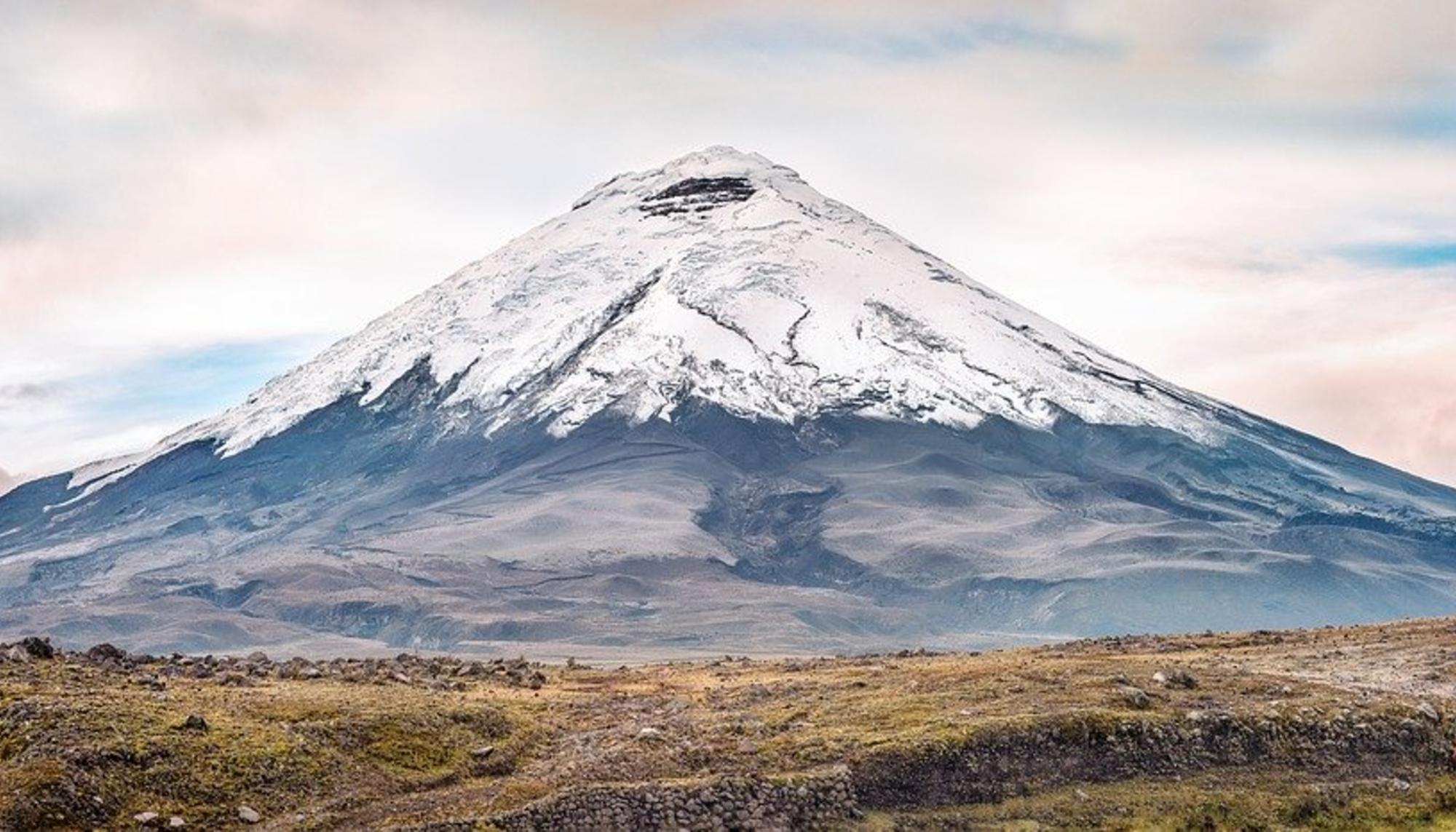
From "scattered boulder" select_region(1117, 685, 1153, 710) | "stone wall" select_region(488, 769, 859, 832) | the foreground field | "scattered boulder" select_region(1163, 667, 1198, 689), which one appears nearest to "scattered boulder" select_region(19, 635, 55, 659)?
the foreground field

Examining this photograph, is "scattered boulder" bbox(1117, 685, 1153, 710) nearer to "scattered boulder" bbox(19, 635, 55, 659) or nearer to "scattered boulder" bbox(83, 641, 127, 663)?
"scattered boulder" bbox(83, 641, 127, 663)

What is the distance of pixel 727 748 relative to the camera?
4209 centimetres

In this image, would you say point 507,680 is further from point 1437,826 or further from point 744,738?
point 1437,826

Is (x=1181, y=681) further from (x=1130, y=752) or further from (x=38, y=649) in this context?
(x=38, y=649)

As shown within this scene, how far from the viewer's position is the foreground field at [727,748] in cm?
3638

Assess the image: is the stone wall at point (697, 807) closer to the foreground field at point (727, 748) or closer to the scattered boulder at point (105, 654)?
the foreground field at point (727, 748)

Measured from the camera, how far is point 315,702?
41.8m

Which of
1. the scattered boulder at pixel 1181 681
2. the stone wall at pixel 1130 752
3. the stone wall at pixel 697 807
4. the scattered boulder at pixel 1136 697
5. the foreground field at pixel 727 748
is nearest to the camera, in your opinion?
the foreground field at pixel 727 748

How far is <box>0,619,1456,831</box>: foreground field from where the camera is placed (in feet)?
119

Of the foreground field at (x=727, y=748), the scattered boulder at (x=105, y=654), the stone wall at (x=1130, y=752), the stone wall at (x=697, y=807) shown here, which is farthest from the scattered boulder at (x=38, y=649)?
the stone wall at (x=1130, y=752)

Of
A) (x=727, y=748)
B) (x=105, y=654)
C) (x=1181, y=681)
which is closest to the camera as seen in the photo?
(x=727, y=748)

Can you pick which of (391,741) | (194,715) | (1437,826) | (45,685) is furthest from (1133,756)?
(45,685)

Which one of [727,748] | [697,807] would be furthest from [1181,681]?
[697,807]

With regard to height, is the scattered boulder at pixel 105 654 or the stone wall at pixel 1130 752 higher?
the scattered boulder at pixel 105 654
